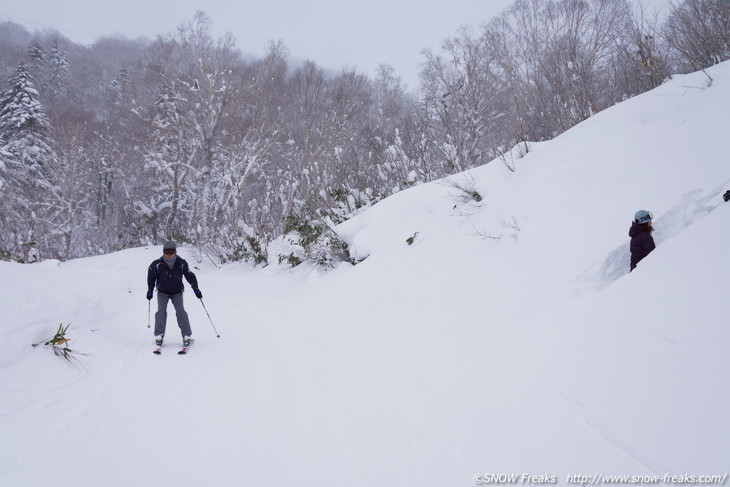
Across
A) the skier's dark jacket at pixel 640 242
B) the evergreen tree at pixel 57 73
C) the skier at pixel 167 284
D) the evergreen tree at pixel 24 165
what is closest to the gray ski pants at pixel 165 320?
the skier at pixel 167 284

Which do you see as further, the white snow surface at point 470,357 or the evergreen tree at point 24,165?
the evergreen tree at point 24,165

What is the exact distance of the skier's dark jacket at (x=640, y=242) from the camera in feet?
12.4

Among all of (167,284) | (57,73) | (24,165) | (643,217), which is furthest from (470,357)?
(57,73)

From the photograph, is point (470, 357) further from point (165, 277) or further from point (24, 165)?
point (24, 165)

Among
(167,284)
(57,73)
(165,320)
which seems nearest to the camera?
(165,320)

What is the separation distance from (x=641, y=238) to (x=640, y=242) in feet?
0.17

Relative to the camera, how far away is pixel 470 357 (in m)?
4.00

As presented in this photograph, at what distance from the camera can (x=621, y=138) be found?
5973 millimetres

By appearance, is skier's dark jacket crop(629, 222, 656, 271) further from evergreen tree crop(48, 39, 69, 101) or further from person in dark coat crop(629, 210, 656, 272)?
evergreen tree crop(48, 39, 69, 101)

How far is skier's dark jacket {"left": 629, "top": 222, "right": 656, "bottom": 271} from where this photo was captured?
377 centimetres

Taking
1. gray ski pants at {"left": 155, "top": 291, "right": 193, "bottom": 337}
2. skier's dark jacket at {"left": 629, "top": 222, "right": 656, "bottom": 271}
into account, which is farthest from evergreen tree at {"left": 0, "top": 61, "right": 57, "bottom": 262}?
skier's dark jacket at {"left": 629, "top": 222, "right": 656, "bottom": 271}

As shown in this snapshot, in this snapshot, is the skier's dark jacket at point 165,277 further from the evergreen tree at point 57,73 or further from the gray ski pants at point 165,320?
the evergreen tree at point 57,73

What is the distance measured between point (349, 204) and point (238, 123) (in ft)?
36.5

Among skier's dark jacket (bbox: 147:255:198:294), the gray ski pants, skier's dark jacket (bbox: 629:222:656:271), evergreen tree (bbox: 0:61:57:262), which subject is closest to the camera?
skier's dark jacket (bbox: 629:222:656:271)
